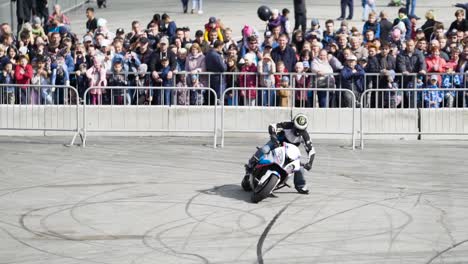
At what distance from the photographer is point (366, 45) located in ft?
81.4

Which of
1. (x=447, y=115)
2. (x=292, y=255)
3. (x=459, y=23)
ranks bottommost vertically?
(x=292, y=255)

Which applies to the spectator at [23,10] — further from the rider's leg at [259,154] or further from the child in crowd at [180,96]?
the rider's leg at [259,154]

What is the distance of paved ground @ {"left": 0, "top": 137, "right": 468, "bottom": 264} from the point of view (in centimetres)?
1438

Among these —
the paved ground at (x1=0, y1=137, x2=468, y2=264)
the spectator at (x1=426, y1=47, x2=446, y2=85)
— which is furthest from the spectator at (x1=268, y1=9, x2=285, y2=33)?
the paved ground at (x1=0, y1=137, x2=468, y2=264)

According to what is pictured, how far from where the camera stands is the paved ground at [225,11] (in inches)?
1425

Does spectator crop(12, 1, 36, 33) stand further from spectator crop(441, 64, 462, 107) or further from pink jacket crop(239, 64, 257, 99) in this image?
spectator crop(441, 64, 462, 107)

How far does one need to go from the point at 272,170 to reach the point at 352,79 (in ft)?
21.4

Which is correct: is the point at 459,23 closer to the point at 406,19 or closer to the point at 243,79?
the point at 406,19

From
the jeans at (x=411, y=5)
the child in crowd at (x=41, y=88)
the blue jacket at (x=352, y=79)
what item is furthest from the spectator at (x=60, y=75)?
the jeans at (x=411, y=5)

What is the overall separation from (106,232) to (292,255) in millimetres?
2599

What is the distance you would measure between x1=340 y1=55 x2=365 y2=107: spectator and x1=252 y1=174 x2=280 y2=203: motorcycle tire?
6.38 m

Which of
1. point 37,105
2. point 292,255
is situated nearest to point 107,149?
point 37,105

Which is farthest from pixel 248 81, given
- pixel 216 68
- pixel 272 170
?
pixel 272 170

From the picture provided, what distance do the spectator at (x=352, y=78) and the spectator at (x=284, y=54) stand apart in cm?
111
